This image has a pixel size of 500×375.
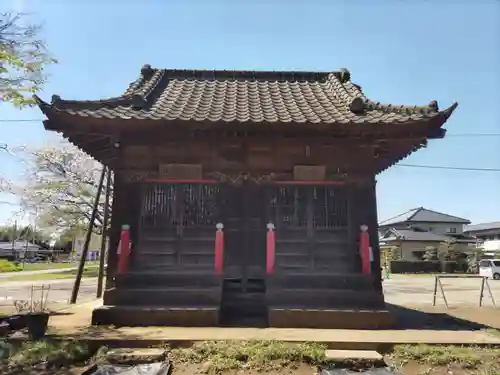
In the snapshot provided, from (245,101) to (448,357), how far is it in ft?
23.8

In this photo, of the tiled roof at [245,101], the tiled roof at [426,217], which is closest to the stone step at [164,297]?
the tiled roof at [245,101]

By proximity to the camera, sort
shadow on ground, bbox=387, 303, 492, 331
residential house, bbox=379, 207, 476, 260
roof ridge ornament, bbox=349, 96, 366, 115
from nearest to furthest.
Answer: shadow on ground, bbox=387, 303, 492, 331, roof ridge ornament, bbox=349, 96, 366, 115, residential house, bbox=379, 207, 476, 260

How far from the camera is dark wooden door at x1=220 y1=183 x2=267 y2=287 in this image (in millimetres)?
8902

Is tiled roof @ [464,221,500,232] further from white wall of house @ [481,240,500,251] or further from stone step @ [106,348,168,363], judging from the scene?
stone step @ [106,348,168,363]

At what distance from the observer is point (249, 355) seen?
590cm

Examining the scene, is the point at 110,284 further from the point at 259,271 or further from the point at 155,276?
the point at 259,271

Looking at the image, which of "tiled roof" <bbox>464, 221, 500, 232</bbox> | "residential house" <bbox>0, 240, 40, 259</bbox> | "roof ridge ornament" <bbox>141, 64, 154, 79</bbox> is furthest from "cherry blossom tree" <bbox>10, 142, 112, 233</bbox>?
"tiled roof" <bbox>464, 221, 500, 232</bbox>

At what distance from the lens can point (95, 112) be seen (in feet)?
27.0

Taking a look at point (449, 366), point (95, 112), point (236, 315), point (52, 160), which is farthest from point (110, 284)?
point (52, 160)

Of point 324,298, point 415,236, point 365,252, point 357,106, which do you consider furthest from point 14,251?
point 357,106

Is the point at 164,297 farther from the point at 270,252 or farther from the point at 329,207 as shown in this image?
the point at 329,207

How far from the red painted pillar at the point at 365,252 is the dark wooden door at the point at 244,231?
7.31 ft

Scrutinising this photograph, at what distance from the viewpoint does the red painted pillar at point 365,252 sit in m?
8.57

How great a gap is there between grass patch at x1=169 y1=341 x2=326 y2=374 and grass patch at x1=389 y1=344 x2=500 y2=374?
127 cm
